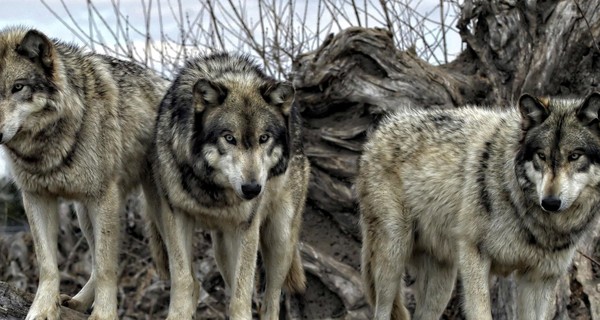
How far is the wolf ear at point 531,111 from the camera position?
6.28 metres

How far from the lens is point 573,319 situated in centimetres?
854

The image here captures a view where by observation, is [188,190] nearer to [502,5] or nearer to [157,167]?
[157,167]

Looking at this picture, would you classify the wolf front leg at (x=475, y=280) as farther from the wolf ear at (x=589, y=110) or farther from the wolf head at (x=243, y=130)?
the wolf head at (x=243, y=130)

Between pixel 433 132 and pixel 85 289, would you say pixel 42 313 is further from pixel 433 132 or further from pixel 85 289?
pixel 433 132

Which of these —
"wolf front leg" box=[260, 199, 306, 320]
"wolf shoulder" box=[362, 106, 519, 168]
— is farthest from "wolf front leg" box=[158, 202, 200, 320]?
"wolf shoulder" box=[362, 106, 519, 168]

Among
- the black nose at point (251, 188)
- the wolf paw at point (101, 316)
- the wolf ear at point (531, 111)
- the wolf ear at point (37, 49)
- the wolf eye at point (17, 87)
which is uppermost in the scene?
the wolf ear at point (37, 49)

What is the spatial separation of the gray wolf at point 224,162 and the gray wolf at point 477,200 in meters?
0.89

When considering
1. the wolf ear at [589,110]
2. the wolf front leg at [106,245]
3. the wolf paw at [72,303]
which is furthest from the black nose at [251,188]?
the wolf ear at [589,110]

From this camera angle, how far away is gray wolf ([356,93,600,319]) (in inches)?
241

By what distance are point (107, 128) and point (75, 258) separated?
6.04 meters

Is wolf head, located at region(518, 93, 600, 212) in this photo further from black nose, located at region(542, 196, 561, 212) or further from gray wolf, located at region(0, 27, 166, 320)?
gray wolf, located at region(0, 27, 166, 320)

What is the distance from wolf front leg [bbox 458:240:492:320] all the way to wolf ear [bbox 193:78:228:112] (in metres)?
2.03

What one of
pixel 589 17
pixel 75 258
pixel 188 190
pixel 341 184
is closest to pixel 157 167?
pixel 188 190

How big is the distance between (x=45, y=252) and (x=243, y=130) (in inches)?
59.1
